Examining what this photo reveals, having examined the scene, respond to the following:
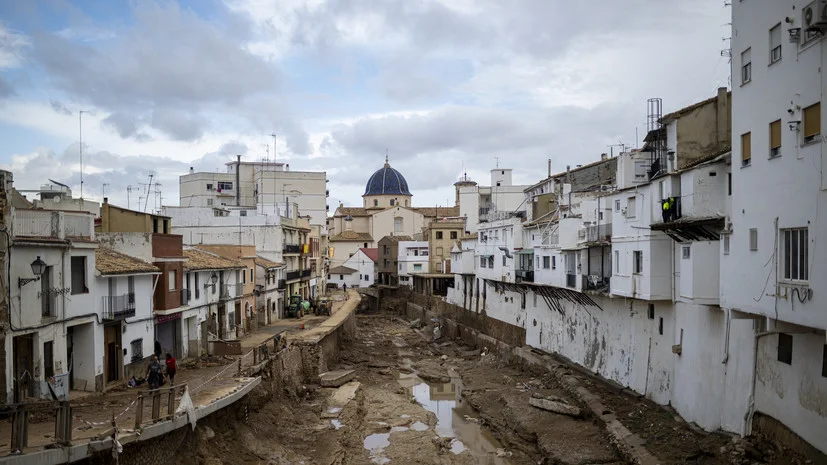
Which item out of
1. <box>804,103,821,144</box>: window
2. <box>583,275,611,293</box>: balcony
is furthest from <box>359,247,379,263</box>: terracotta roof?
<box>804,103,821,144</box>: window

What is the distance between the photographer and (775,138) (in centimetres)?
1719

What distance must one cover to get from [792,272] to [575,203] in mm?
23969

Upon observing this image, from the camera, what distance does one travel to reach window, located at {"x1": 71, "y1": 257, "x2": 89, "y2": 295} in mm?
24031

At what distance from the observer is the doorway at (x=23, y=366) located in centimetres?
2078

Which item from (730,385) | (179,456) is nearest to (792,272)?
(730,385)

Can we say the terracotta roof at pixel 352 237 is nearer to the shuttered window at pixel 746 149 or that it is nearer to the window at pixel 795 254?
the shuttered window at pixel 746 149

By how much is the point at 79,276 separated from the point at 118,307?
266cm

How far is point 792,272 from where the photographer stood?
53.8ft

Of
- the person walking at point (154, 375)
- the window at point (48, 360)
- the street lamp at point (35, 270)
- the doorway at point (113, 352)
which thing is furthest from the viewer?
the doorway at point (113, 352)

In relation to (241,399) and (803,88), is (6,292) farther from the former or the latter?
(803,88)

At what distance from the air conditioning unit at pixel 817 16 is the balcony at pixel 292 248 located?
50728 mm

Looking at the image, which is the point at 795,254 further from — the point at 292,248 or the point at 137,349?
the point at 292,248

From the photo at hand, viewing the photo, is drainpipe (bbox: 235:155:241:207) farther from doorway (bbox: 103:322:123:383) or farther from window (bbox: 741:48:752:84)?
window (bbox: 741:48:752:84)

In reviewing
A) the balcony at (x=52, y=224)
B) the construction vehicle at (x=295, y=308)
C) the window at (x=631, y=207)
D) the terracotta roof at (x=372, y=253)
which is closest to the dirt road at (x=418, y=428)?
the balcony at (x=52, y=224)
